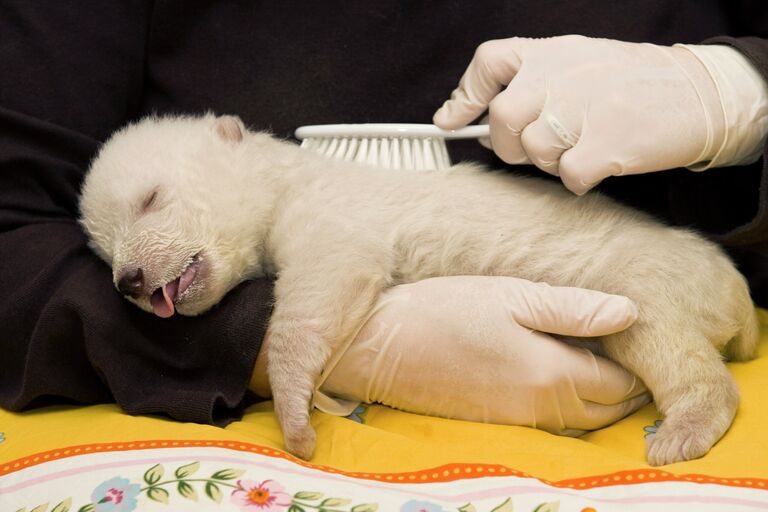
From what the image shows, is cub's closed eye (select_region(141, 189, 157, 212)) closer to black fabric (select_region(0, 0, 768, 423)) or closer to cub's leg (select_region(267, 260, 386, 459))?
black fabric (select_region(0, 0, 768, 423))

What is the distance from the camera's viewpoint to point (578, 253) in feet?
4.96

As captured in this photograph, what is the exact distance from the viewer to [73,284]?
1.47m

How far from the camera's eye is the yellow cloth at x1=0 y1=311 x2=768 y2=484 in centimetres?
118

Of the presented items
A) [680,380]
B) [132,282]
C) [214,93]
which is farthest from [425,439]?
[214,93]

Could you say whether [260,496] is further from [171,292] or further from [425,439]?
[171,292]

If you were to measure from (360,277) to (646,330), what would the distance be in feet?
1.76

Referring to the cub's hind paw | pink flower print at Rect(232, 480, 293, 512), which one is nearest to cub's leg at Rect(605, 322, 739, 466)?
the cub's hind paw

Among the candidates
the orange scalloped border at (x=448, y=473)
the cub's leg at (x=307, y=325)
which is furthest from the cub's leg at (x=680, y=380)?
the cub's leg at (x=307, y=325)

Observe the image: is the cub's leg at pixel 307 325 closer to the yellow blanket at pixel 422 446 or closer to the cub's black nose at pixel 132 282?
the yellow blanket at pixel 422 446

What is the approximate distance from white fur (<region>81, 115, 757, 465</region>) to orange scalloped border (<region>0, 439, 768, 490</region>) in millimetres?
110

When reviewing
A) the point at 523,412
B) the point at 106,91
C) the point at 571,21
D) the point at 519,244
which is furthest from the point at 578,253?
the point at 106,91

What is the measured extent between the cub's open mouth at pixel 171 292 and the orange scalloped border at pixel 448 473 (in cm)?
29

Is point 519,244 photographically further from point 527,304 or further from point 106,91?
point 106,91

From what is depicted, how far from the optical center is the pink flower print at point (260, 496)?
105 centimetres
